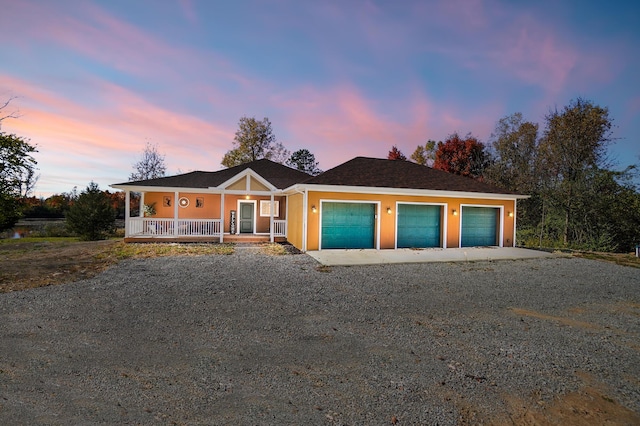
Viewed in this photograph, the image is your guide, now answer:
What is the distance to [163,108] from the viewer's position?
15484mm

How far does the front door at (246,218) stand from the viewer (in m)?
16.7

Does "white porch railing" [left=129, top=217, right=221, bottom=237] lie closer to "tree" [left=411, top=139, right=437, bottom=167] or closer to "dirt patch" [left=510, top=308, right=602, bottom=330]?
"dirt patch" [left=510, top=308, right=602, bottom=330]

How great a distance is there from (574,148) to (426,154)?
16.1 m

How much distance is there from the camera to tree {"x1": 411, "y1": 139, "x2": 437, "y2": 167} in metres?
32.7

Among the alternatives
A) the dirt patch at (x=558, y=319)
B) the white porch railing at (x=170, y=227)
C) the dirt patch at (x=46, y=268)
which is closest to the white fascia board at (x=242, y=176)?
the white porch railing at (x=170, y=227)

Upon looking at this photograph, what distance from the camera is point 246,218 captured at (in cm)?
1681

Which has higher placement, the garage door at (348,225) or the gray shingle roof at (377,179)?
the gray shingle roof at (377,179)

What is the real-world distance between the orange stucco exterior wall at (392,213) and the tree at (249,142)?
20.4 metres

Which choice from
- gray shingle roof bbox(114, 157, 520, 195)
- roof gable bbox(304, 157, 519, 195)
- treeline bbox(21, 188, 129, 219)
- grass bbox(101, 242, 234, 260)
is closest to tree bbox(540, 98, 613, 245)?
gray shingle roof bbox(114, 157, 520, 195)

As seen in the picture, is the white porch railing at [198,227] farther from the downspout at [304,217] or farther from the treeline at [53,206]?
the treeline at [53,206]

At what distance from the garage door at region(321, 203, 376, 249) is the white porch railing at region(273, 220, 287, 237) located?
11.6 ft

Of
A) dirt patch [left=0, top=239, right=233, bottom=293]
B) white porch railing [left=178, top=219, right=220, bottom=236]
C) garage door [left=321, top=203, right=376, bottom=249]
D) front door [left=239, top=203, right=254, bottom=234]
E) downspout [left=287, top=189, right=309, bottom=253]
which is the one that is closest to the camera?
dirt patch [left=0, top=239, right=233, bottom=293]

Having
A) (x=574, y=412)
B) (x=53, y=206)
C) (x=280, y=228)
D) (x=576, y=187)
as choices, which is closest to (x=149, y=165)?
(x=53, y=206)

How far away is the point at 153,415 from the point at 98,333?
8.10 feet
